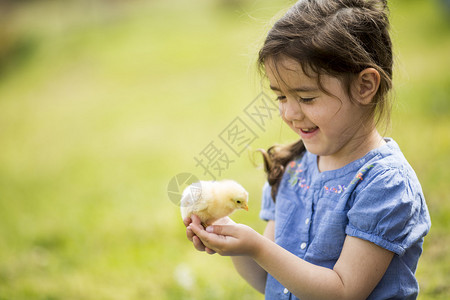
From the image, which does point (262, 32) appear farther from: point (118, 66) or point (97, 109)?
point (118, 66)

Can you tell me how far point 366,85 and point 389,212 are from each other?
1.45 feet

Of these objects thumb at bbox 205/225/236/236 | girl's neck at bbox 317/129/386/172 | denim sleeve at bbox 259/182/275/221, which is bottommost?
girl's neck at bbox 317/129/386/172

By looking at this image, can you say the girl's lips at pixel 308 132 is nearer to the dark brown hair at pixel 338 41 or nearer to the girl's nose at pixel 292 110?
the girl's nose at pixel 292 110

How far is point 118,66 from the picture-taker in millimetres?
10508

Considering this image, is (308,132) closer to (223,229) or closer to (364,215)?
(364,215)

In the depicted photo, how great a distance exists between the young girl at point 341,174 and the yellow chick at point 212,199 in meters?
0.04

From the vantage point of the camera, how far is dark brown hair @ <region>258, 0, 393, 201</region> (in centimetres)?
149

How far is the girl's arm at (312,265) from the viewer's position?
1.44m

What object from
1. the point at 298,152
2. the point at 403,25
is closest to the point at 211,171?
the point at 298,152

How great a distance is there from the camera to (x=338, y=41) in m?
1.49

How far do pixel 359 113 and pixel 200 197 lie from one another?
63cm

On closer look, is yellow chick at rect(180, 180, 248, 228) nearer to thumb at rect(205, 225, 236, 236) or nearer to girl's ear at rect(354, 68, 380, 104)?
thumb at rect(205, 225, 236, 236)

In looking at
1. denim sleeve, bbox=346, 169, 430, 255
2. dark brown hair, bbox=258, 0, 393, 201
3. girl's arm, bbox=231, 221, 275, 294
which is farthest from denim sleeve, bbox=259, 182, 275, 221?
dark brown hair, bbox=258, 0, 393, 201

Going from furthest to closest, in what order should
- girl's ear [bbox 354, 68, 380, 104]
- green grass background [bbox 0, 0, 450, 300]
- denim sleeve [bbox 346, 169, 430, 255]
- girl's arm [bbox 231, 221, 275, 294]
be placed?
green grass background [bbox 0, 0, 450, 300] < girl's arm [bbox 231, 221, 275, 294] < girl's ear [bbox 354, 68, 380, 104] < denim sleeve [bbox 346, 169, 430, 255]
